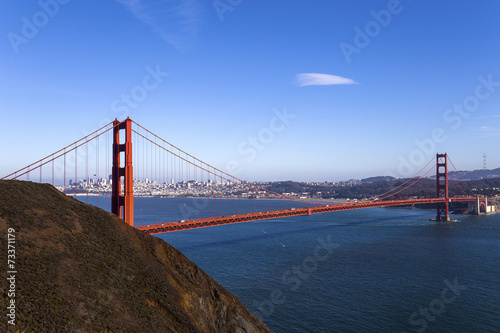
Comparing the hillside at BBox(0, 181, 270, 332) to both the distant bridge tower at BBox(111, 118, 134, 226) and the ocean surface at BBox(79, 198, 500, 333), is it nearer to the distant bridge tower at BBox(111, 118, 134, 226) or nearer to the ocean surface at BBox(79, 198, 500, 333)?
the ocean surface at BBox(79, 198, 500, 333)

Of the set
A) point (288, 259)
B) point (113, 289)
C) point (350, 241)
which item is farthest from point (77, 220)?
point (350, 241)

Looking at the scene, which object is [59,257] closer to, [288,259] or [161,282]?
[161,282]

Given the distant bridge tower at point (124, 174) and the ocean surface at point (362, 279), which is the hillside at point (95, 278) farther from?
the distant bridge tower at point (124, 174)

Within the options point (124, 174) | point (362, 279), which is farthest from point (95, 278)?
point (362, 279)

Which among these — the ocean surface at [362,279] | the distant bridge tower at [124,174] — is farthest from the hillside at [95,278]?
the distant bridge tower at [124,174]

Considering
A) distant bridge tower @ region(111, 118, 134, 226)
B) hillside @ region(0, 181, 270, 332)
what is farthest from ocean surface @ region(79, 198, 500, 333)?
distant bridge tower @ region(111, 118, 134, 226)
